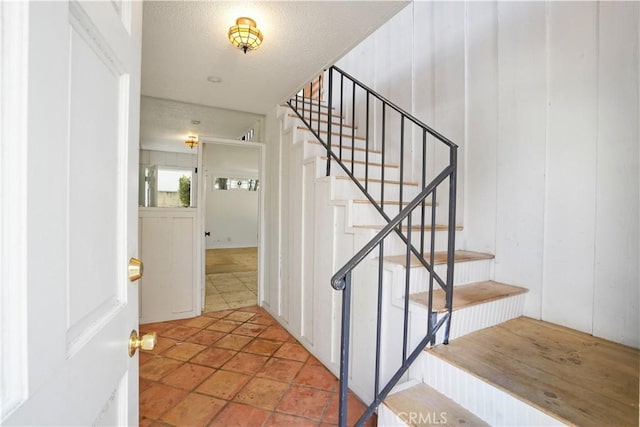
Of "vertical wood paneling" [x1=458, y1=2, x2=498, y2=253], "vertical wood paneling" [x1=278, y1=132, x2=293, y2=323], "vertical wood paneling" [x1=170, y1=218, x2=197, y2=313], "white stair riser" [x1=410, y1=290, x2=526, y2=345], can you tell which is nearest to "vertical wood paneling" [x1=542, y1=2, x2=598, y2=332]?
"white stair riser" [x1=410, y1=290, x2=526, y2=345]

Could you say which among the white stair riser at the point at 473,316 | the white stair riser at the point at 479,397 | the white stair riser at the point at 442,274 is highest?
the white stair riser at the point at 442,274

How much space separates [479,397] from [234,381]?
5.35 ft

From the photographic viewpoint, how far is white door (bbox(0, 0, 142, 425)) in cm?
34

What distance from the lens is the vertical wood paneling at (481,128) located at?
214 cm

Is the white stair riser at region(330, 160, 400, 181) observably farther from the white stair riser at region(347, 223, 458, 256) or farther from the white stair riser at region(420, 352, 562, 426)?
the white stair riser at region(420, 352, 562, 426)

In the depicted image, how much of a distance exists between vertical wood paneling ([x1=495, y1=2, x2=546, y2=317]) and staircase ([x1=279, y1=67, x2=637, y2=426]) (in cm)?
13

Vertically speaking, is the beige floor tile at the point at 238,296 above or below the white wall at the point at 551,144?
below

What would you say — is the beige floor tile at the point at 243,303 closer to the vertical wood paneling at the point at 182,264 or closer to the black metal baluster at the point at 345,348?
the vertical wood paneling at the point at 182,264

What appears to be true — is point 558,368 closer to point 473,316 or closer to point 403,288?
point 473,316

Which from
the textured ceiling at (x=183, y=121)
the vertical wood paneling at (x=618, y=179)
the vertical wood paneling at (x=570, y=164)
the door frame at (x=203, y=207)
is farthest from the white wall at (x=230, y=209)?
the vertical wood paneling at (x=618, y=179)

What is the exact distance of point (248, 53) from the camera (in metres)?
2.23

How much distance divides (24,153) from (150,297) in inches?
131

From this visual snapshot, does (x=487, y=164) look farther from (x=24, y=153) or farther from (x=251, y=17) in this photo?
(x=24, y=153)

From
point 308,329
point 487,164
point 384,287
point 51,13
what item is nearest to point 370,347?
point 384,287
